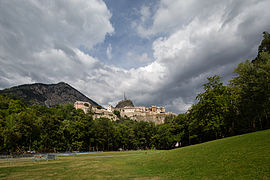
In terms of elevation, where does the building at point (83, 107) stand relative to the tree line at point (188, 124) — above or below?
above

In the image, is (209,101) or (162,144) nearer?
(209,101)

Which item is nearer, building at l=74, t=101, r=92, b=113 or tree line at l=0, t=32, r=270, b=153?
tree line at l=0, t=32, r=270, b=153

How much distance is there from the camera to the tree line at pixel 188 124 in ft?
114

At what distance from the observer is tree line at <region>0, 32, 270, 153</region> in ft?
114

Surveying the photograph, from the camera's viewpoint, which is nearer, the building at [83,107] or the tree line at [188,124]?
the tree line at [188,124]

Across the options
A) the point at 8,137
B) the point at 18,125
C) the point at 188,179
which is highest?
the point at 18,125

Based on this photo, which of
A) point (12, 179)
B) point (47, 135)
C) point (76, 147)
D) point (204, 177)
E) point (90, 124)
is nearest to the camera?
point (204, 177)

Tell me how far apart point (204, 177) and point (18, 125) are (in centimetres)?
5285

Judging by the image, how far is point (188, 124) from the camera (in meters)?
62.8

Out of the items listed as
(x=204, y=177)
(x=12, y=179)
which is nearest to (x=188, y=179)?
(x=204, y=177)

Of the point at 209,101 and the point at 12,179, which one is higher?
the point at 209,101

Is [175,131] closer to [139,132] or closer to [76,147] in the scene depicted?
[139,132]

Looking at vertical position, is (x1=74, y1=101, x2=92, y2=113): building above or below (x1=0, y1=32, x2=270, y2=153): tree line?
above

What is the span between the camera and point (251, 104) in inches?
1313
